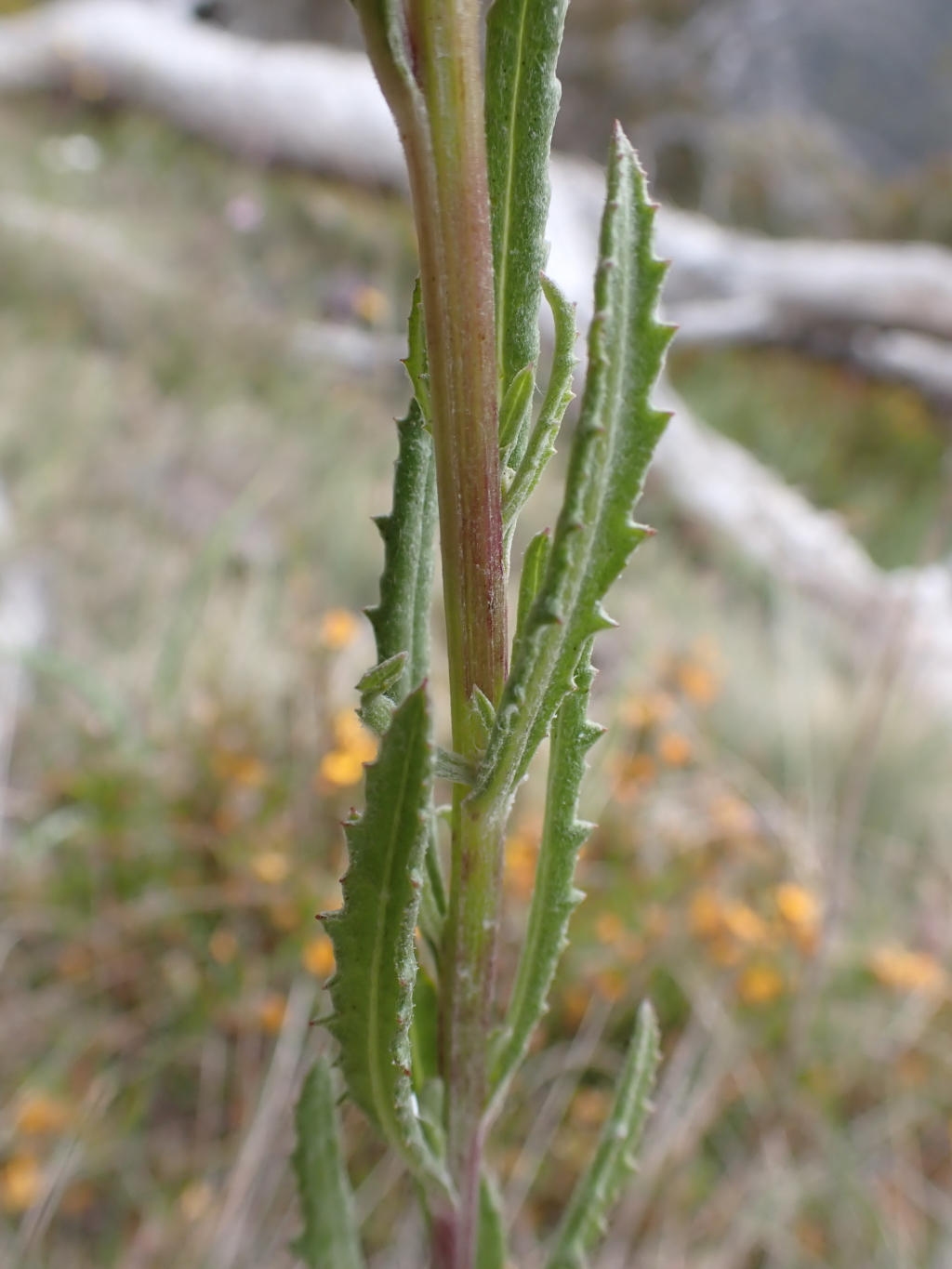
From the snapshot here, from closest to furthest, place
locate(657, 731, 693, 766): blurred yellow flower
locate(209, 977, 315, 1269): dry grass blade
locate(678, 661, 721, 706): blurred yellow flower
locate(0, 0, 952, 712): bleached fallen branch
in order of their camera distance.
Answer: locate(209, 977, 315, 1269): dry grass blade, locate(657, 731, 693, 766): blurred yellow flower, locate(678, 661, 721, 706): blurred yellow flower, locate(0, 0, 952, 712): bleached fallen branch

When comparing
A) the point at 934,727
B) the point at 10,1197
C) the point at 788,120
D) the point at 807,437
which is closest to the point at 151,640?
the point at 10,1197

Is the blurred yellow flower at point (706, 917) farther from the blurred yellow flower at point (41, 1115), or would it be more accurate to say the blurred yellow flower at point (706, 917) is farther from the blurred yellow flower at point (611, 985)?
the blurred yellow flower at point (41, 1115)

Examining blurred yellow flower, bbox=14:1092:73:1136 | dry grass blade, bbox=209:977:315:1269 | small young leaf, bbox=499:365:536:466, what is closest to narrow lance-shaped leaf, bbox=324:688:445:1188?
small young leaf, bbox=499:365:536:466

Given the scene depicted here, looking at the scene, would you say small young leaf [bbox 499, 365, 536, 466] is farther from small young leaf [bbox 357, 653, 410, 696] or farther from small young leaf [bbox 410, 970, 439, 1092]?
small young leaf [bbox 410, 970, 439, 1092]

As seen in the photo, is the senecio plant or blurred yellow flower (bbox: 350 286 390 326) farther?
blurred yellow flower (bbox: 350 286 390 326)

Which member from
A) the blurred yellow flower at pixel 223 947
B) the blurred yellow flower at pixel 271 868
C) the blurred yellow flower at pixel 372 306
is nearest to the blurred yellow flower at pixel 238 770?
the blurred yellow flower at pixel 271 868

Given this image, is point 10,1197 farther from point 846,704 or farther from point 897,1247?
point 846,704

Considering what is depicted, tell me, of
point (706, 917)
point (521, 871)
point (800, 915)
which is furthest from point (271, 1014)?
point (800, 915)
